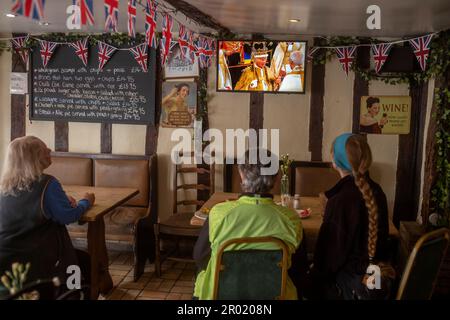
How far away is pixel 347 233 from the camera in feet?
7.77

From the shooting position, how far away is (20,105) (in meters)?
5.61

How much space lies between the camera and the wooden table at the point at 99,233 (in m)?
3.64

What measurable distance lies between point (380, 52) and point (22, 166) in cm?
367

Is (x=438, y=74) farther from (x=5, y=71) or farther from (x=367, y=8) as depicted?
(x=5, y=71)

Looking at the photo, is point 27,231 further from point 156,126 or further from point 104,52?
point 104,52

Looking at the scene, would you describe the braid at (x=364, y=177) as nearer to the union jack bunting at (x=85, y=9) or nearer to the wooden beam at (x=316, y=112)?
the union jack bunting at (x=85, y=9)

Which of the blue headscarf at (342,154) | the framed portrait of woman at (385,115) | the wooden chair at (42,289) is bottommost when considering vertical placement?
the wooden chair at (42,289)

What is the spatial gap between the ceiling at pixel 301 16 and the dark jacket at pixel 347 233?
168 cm

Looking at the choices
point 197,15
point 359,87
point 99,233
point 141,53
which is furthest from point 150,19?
point 359,87

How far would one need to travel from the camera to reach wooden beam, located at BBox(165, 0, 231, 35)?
366cm

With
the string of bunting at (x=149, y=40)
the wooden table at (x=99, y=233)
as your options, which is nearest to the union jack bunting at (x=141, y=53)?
the string of bunting at (x=149, y=40)
